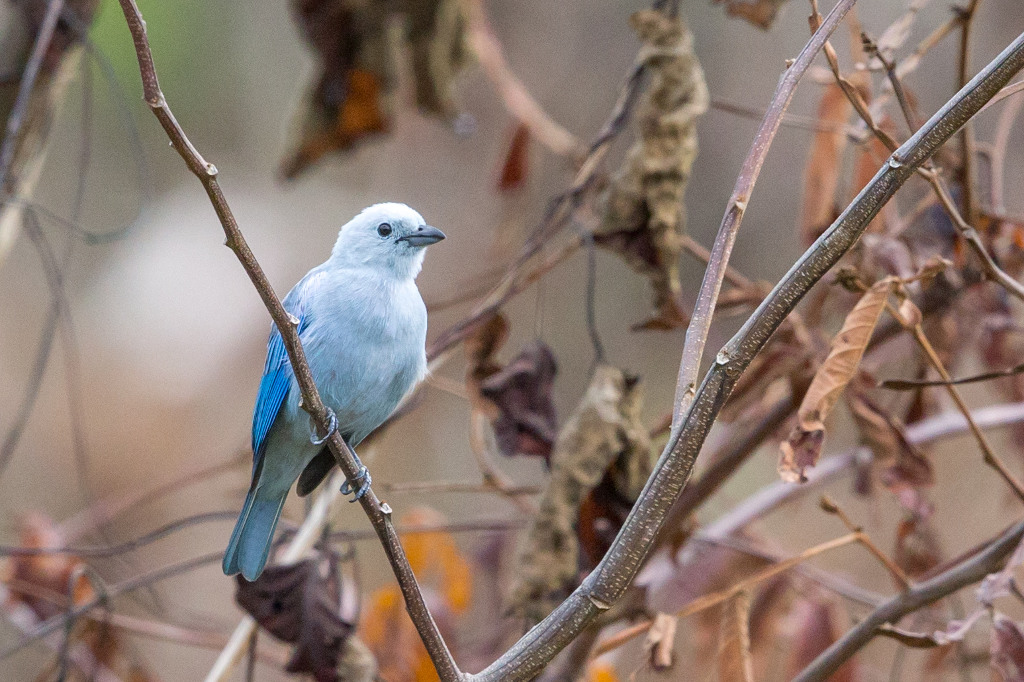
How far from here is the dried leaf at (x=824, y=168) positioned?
10.5 feet

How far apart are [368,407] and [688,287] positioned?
14.7ft

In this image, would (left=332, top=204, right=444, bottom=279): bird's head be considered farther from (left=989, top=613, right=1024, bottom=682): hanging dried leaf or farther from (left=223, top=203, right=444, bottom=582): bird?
(left=989, top=613, right=1024, bottom=682): hanging dried leaf

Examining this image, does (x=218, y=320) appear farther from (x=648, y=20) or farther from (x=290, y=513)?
(x=648, y=20)

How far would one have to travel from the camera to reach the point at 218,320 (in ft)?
26.2

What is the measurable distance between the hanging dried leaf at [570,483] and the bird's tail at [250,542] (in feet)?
2.30

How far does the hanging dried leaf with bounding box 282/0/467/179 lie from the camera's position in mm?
3865

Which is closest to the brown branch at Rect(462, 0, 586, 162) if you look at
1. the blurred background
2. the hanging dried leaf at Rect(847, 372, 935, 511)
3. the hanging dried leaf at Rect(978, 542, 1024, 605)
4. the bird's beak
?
the bird's beak

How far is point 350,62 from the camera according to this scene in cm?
393

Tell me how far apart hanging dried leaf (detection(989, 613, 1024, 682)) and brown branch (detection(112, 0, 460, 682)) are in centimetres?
129

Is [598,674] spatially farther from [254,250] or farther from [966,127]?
[254,250]

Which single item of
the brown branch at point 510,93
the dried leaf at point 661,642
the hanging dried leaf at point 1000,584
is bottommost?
the dried leaf at point 661,642

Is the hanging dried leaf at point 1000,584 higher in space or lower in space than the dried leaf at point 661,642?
higher

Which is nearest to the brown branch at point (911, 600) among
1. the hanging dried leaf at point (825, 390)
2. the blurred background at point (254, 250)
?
the hanging dried leaf at point (825, 390)

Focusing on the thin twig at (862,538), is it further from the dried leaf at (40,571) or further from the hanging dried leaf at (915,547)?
the dried leaf at (40,571)
